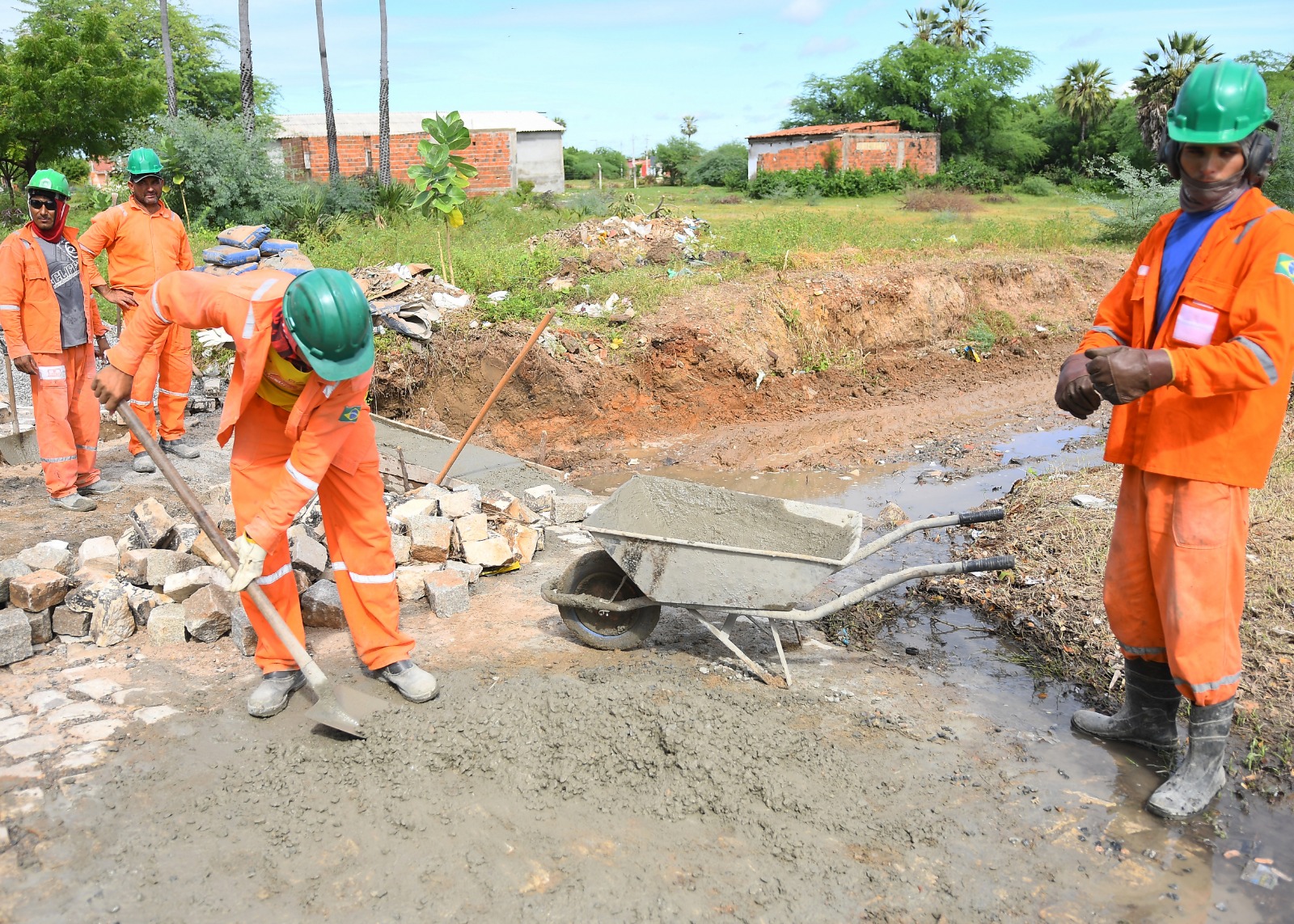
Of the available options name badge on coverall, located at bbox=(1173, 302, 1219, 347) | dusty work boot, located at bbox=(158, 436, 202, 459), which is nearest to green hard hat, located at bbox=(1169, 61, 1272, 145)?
name badge on coverall, located at bbox=(1173, 302, 1219, 347)

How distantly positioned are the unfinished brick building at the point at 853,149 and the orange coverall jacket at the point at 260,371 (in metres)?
33.4

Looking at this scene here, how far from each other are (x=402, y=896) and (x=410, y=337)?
7.34 m

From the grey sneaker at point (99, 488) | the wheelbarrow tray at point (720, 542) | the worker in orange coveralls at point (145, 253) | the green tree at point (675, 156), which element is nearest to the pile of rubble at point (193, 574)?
the grey sneaker at point (99, 488)

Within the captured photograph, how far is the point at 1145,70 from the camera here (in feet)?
112

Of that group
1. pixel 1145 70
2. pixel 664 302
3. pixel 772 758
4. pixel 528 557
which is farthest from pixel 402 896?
pixel 1145 70

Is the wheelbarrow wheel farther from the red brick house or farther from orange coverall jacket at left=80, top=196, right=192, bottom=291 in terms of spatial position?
the red brick house

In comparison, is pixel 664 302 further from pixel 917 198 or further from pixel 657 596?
pixel 917 198

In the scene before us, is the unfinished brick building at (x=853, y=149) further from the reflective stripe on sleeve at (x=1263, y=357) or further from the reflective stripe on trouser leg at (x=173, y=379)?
the reflective stripe on sleeve at (x=1263, y=357)

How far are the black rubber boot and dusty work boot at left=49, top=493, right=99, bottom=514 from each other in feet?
19.6

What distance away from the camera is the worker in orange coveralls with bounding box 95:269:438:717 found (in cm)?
300

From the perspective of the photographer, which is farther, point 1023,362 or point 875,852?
point 1023,362

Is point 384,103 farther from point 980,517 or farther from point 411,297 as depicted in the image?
point 980,517

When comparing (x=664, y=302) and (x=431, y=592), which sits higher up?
(x=664, y=302)

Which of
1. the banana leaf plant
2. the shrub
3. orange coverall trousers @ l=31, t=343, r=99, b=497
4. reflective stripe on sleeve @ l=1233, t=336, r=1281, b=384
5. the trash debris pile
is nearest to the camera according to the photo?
reflective stripe on sleeve @ l=1233, t=336, r=1281, b=384
